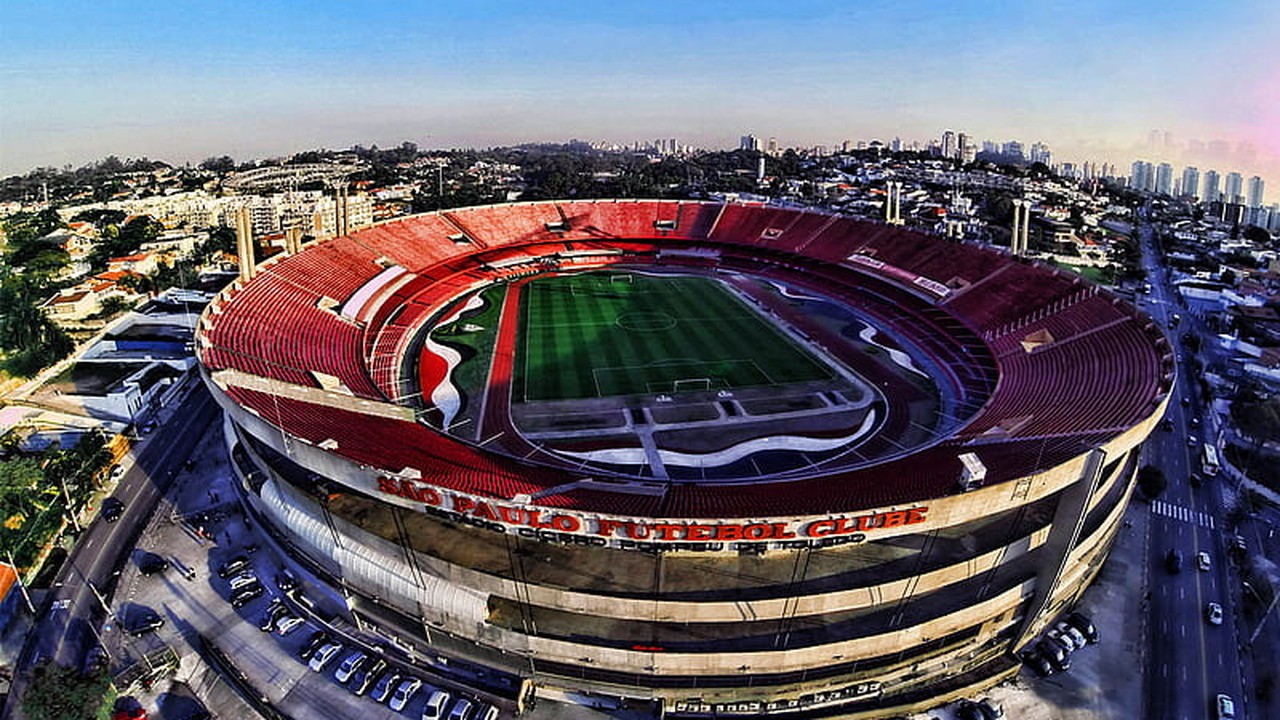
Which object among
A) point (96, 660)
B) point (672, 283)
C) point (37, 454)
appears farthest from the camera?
point (672, 283)

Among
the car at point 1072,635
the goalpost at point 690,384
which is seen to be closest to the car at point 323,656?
the goalpost at point 690,384

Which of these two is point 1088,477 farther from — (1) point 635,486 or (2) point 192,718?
(2) point 192,718

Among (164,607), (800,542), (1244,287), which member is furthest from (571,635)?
(1244,287)

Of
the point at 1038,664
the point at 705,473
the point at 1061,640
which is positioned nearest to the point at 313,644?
the point at 705,473

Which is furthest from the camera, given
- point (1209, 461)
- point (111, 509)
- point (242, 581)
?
point (1209, 461)

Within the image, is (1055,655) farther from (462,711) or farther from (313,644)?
(313,644)

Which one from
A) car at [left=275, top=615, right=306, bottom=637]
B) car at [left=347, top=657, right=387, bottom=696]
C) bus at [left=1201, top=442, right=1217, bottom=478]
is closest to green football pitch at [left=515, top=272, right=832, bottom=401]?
car at [left=275, top=615, right=306, bottom=637]

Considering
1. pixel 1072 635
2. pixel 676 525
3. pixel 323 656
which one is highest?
pixel 676 525

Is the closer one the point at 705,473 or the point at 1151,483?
the point at 705,473
